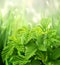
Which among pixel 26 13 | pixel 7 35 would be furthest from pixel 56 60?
pixel 26 13

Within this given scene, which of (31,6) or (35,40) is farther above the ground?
(31,6)

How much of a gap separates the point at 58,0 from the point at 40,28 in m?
0.49

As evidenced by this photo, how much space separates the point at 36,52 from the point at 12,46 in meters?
0.15

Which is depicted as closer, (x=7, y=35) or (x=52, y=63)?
(x=52, y=63)

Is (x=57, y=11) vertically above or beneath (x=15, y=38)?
above

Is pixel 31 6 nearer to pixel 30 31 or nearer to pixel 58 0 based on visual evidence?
pixel 58 0

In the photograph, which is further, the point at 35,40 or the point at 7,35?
the point at 7,35

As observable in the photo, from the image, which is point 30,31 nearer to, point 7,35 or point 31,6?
point 7,35

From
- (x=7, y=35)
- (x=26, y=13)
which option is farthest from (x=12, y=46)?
(x=26, y=13)

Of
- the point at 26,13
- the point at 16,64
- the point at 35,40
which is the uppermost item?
the point at 26,13

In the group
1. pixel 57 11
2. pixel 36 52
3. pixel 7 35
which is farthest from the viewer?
pixel 57 11

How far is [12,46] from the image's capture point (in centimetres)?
172

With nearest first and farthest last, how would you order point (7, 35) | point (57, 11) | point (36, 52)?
point (36, 52) < point (7, 35) < point (57, 11)

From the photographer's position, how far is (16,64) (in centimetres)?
170
